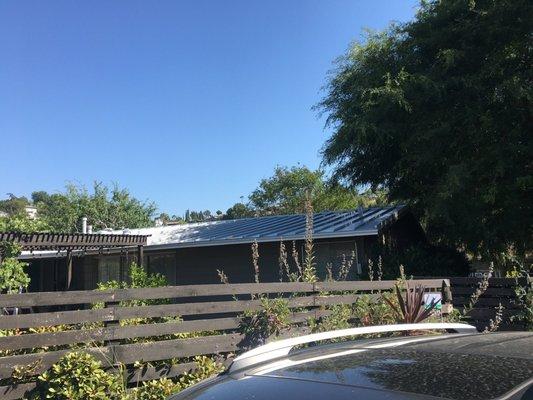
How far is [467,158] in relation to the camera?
14.2m

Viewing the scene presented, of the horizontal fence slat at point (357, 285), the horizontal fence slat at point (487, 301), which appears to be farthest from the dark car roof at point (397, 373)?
the horizontal fence slat at point (487, 301)

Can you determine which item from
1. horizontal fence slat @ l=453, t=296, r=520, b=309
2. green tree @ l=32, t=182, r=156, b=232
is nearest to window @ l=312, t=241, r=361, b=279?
horizontal fence slat @ l=453, t=296, r=520, b=309

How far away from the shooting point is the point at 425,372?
1.90 meters

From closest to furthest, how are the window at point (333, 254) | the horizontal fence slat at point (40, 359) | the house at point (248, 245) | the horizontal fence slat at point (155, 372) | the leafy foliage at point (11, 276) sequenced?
the horizontal fence slat at point (40, 359) < the horizontal fence slat at point (155, 372) < the leafy foliage at point (11, 276) < the house at point (248, 245) < the window at point (333, 254)

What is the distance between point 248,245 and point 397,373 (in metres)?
15.2

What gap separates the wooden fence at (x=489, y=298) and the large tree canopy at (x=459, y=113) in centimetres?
247

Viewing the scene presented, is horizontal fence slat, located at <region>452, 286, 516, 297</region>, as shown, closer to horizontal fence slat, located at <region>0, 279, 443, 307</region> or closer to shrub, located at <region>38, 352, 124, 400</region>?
horizontal fence slat, located at <region>0, 279, 443, 307</region>

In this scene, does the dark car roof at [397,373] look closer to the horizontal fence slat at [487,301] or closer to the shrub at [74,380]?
the shrub at [74,380]

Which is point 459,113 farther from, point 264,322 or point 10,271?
point 10,271

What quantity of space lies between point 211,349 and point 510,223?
37.3 ft

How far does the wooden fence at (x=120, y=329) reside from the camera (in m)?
4.91

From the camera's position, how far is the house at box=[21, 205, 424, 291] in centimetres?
1544

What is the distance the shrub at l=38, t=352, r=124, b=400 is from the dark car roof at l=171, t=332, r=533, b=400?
9.57 feet

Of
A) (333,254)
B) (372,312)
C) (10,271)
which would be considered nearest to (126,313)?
(372,312)
